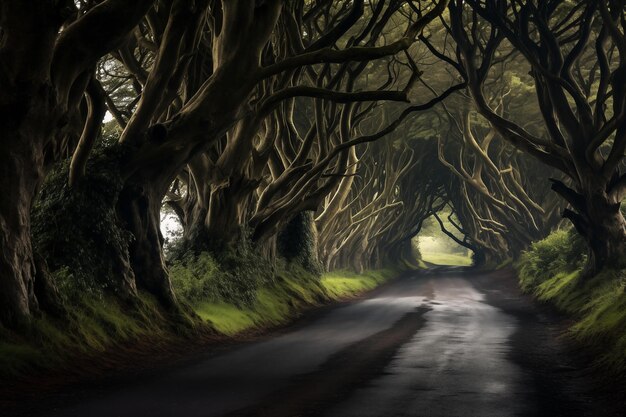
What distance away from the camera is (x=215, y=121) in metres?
14.3

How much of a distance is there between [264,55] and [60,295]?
32.1 feet

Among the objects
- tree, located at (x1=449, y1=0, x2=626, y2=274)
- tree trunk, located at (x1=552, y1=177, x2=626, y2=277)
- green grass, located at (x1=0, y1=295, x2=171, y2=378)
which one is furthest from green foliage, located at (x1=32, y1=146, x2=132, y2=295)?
tree trunk, located at (x1=552, y1=177, x2=626, y2=277)

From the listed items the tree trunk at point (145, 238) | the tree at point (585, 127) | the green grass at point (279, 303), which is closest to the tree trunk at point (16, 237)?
the tree trunk at point (145, 238)

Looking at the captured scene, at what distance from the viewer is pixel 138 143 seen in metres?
14.9

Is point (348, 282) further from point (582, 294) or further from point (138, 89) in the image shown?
point (138, 89)

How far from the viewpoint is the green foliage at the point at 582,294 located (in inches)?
476

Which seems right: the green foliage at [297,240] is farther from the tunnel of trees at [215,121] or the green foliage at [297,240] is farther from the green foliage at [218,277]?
the green foliage at [218,277]

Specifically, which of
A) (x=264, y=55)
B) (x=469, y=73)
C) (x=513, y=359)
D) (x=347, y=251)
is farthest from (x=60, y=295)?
(x=347, y=251)

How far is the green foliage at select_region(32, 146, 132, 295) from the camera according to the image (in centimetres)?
1300

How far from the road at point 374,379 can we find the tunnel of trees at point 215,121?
282cm

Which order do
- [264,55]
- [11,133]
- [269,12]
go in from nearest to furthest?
[11,133] → [269,12] → [264,55]

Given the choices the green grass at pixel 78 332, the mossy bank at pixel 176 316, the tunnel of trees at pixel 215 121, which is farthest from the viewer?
the tunnel of trees at pixel 215 121

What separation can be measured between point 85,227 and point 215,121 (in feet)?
11.1

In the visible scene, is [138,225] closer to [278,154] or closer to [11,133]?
[11,133]
